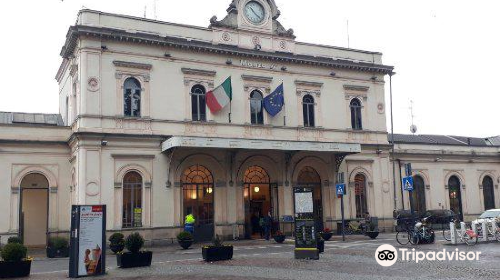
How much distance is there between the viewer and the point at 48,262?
2003 centimetres

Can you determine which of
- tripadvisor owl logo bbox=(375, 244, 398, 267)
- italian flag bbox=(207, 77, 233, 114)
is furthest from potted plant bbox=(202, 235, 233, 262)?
italian flag bbox=(207, 77, 233, 114)

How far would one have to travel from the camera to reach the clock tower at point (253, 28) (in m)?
29.1

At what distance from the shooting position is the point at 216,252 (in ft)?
58.1

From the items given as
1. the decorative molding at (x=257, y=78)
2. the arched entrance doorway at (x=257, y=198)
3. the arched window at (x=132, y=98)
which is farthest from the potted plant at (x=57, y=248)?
the decorative molding at (x=257, y=78)

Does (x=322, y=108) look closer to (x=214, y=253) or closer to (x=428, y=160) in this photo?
(x=428, y=160)

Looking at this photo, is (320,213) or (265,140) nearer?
(265,140)

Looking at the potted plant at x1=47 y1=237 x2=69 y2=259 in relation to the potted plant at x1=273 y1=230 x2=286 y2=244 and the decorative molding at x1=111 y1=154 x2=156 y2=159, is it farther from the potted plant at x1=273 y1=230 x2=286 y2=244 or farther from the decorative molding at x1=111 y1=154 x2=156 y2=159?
the potted plant at x1=273 y1=230 x2=286 y2=244

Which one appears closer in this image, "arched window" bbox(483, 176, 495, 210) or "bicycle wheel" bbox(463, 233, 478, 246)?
"bicycle wheel" bbox(463, 233, 478, 246)

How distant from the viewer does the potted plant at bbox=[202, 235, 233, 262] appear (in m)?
17.6

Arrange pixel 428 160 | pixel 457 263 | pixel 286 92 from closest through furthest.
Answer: pixel 457 263 → pixel 286 92 → pixel 428 160

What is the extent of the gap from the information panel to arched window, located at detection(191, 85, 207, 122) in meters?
13.0

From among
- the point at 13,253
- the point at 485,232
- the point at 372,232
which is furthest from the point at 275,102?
the point at 13,253

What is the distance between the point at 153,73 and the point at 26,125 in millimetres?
6895

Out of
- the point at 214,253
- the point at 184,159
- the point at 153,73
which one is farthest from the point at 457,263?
the point at 153,73
